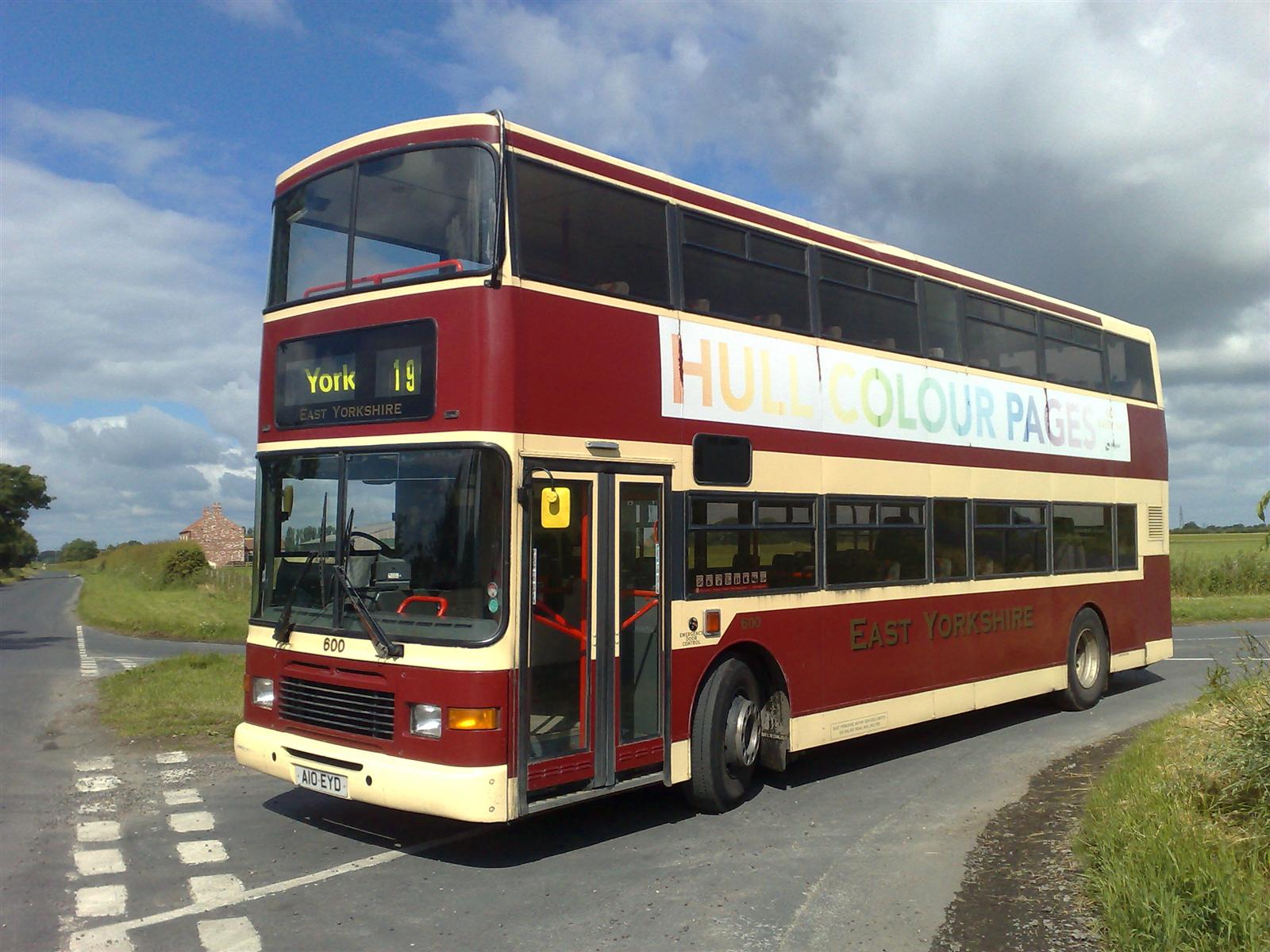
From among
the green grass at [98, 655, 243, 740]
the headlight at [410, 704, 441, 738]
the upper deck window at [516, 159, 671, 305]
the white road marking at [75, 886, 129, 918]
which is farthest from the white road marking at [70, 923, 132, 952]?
the green grass at [98, 655, 243, 740]

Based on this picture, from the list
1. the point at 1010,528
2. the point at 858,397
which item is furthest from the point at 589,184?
the point at 1010,528

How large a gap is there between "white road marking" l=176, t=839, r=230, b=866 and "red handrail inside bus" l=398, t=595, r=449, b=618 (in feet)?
6.49

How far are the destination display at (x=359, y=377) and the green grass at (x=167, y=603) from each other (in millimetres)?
17988

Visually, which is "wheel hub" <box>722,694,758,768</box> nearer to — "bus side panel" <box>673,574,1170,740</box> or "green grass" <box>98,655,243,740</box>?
"bus side panel" <box>673,574,1170,740</box>

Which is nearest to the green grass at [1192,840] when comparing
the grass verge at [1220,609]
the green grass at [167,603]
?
the grass verge at [1220,609]

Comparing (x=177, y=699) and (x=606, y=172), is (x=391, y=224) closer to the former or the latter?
(x=606, y=172)

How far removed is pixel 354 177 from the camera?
7.59 metres

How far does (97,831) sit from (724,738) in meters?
4.53

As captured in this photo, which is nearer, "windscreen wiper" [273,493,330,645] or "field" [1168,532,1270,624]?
"windscreen wiper" [273,493,330,645]

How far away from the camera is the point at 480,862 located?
22.8ft

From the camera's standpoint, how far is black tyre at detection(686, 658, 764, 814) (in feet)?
26.4

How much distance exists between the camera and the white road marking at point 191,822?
303 inches

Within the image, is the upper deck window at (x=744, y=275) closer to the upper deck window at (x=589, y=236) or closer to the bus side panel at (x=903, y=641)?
the upper deck window at (x=589, y=236)

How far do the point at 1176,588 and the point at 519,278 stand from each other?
31.8 m
